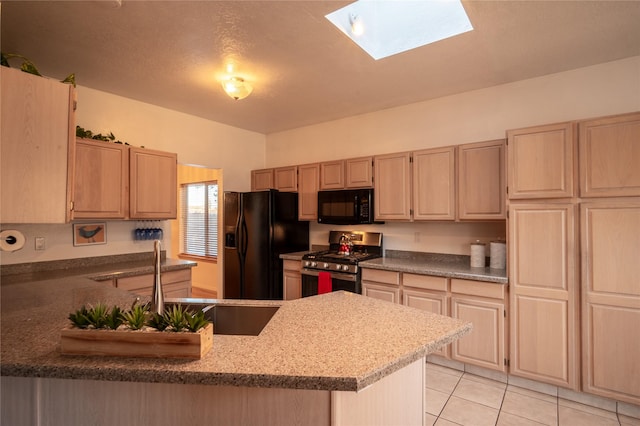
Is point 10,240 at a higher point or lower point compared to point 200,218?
lower

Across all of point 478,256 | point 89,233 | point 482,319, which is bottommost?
point 482,319

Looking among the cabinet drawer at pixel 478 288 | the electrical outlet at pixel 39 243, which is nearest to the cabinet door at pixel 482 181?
the cabinet drawer at pixel 478 288

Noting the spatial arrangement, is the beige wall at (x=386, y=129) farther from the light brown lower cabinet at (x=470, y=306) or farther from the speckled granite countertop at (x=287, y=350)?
the speckled granite countertop at (x=287, y=350)

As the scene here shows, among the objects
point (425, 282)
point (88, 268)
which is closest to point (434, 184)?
point (425, 282)

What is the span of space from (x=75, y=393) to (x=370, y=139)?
3.62 m

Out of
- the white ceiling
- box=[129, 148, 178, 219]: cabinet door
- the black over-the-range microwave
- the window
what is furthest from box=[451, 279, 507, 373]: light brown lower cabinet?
the window

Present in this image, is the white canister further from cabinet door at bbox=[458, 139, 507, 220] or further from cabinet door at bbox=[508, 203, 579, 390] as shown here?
cabinet door at bbox=[508, 203, 579, 390]

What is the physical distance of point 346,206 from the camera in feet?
12.3

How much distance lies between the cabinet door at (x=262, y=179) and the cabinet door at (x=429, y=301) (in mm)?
2482

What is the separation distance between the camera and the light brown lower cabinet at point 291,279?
3.92m

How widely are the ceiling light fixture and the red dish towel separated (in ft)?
6.69

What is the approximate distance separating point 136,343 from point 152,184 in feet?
8.53

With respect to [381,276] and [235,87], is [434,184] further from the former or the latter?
[235,87]

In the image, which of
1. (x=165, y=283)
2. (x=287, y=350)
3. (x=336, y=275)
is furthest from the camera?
(x=336, y=275)
